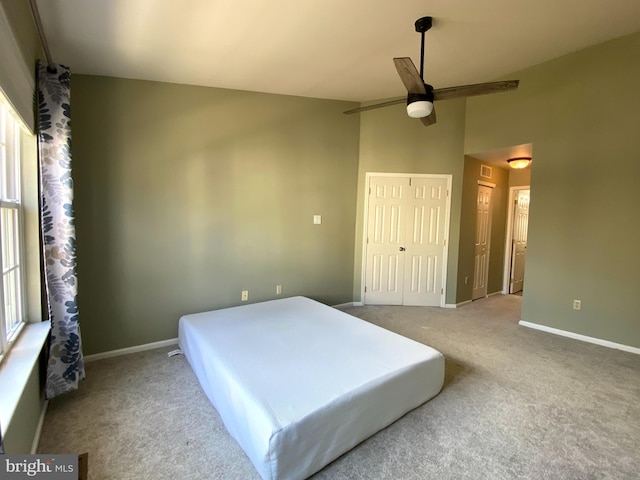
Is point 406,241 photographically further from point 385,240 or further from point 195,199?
point 195,199

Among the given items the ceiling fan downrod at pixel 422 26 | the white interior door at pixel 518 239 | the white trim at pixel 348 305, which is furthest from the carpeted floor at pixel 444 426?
the white interior door at pixel 518 239

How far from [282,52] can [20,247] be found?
2532mm

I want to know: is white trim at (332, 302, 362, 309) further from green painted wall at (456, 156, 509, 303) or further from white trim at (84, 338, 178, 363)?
white trim at (84, 338, 178, 363)

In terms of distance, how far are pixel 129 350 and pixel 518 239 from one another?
6327 millimetres

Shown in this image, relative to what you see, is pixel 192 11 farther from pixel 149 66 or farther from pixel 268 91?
pixel 268 91

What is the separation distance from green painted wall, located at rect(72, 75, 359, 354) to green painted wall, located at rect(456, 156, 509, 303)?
1821mm

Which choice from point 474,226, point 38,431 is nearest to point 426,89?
point 474,226

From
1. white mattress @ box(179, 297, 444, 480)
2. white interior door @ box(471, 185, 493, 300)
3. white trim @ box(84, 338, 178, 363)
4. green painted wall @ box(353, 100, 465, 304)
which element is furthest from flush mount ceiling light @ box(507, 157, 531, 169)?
white trim @ box(84, 338, 178, 363)

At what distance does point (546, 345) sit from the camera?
325 centimetres

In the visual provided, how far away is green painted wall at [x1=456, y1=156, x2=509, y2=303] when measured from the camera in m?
4.59

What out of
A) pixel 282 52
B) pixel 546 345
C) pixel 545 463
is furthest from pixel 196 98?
pixel 546 345

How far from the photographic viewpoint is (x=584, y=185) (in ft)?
11.1

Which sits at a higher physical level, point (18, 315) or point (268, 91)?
point (268, 91)

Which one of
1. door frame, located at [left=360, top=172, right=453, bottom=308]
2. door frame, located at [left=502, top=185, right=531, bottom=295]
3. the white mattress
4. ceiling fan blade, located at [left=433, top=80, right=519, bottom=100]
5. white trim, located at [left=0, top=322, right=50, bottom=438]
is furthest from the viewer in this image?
door frame, located at [left=502, top=185, right=531, bottom=295]
